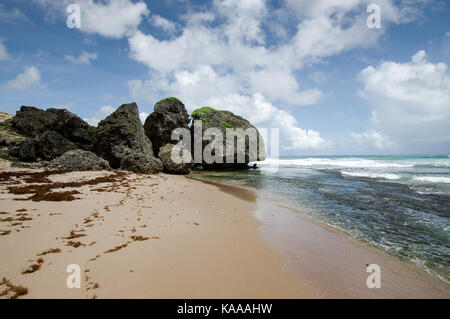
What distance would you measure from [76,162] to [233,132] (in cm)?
1794

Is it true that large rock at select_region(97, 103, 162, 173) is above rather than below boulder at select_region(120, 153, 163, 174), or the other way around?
above

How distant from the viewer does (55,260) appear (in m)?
2.60

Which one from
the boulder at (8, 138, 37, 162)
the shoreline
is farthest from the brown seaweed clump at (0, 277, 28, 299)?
the boulder at (8, 138, 37, 162)

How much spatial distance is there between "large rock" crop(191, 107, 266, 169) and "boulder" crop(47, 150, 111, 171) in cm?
1276

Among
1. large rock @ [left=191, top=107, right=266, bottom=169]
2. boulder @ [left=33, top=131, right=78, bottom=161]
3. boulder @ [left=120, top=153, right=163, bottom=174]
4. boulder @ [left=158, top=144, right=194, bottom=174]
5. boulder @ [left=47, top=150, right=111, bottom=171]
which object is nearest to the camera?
boulder @ [left=47, top=150, right=111, bottom=171]

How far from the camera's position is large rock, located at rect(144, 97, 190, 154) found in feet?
77.9

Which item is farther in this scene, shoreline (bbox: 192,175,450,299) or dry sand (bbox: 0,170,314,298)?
shoreline (bbox: 192,175,450,299)

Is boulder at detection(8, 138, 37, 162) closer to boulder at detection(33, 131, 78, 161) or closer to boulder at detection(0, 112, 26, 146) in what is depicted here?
boulder at detection(33, 131, 78, 161)

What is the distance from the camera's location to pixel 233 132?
2662cm

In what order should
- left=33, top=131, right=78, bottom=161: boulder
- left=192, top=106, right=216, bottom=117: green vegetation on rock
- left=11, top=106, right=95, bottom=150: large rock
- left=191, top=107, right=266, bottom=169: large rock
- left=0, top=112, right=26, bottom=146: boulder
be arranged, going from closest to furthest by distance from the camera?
left=33, top=131, right=78, bottom=161: boulder → left=0, top=112, right=26, bottom=146: boulder → left=11, top=106, right=95, bottom=150: large rock → left=191, top=107, right=266, bottom=169: large rock → left=192, top=106, right=216, bottom=117: green vegetation on rock
